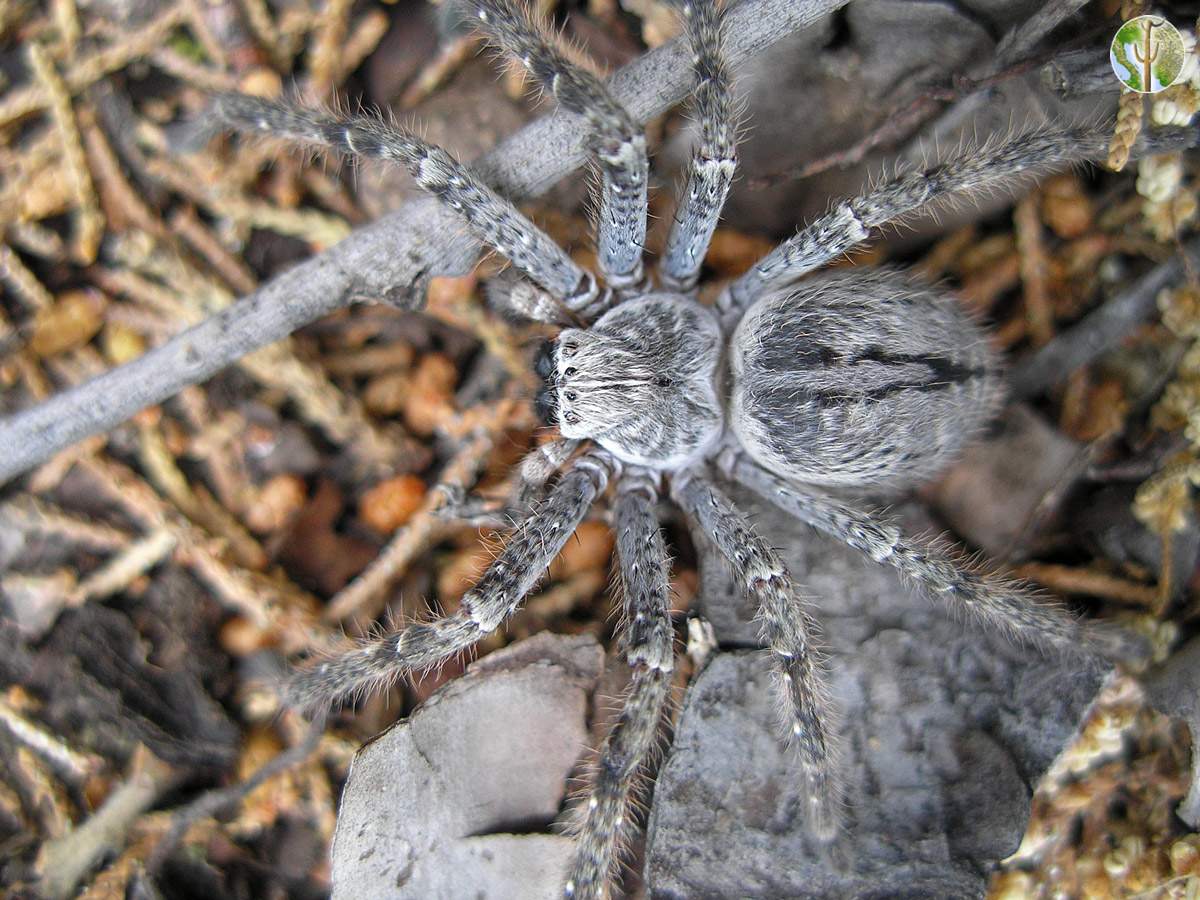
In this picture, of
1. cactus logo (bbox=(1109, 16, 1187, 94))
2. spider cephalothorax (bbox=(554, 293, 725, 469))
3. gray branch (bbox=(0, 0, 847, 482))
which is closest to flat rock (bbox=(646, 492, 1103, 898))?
spider cephalothorax (bbox=(554, 293, 725, 469))

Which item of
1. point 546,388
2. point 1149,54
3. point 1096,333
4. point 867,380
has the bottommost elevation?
point 1096,333

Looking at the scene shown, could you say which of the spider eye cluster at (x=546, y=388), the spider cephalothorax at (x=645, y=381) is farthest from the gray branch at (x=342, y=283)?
the spider cephalothorax at (x=645, y=381)

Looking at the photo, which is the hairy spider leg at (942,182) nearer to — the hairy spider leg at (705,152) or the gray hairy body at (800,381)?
the gray hairy body at (800,381)

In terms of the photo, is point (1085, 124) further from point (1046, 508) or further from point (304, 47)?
point (304, 47)

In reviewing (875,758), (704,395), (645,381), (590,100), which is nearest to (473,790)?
(875,758)

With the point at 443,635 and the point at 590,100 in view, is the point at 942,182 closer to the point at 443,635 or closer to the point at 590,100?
the point at 590,100

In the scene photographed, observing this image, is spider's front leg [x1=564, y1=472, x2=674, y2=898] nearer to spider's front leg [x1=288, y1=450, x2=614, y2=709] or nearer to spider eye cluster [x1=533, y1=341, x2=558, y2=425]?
spider's front leg [x1=288, y1=450, x2=614, y2=709]

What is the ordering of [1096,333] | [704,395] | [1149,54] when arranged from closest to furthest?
[1149,54] < [1096,333] < [704,395]

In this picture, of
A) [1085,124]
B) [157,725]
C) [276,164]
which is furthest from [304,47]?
[1085,124]
